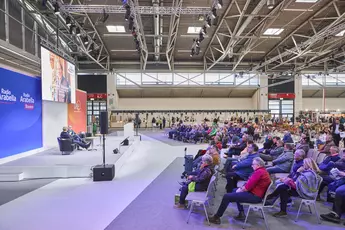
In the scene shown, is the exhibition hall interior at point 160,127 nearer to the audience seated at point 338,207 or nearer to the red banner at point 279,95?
Answer: the audience seated at point 338,207

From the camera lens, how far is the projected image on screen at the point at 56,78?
28.9 ft

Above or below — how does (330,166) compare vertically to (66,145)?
above

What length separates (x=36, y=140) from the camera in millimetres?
9797

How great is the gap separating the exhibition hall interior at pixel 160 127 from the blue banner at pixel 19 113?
6 centimetres

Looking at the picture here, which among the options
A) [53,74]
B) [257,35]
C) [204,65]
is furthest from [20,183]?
[204,65]


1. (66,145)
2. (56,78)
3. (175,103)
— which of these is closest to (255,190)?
(66,145)

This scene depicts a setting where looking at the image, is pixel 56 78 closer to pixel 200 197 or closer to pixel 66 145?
pixel 66 145

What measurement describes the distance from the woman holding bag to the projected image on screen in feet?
25.7

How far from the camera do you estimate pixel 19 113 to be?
8672mm

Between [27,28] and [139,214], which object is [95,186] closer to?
[139,214]

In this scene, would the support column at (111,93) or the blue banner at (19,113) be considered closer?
the blue banner at (19,113)

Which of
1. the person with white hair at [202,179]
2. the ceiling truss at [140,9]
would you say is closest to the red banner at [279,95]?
the ceiling truss at [140,9]

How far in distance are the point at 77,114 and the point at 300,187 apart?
1308 centimetres

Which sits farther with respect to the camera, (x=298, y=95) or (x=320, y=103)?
(x=320, y=103)
